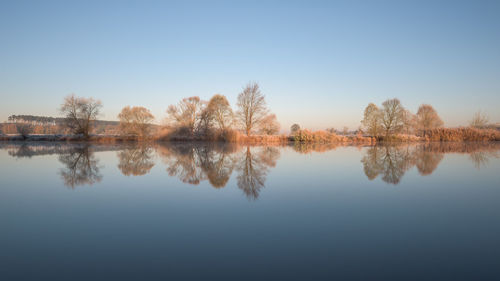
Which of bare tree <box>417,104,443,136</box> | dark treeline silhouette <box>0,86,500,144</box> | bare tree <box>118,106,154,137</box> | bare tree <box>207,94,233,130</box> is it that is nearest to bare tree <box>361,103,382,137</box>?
dark treeline silhouette <box>0,86,500,144</box>

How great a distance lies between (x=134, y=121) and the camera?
29.8 meters

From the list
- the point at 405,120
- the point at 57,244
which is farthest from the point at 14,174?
the point at 405,120

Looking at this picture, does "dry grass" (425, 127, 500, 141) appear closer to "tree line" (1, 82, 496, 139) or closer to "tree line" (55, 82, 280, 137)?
"tree line" (1, 82, 496, 139)

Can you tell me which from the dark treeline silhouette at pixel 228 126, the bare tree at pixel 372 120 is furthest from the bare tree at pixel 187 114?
the bare tree at pixel 372 120

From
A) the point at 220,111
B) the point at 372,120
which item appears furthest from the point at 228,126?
the point at 372,120

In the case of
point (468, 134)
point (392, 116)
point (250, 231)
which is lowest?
point (250, 231)

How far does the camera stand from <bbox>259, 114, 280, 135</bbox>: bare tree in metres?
27.8

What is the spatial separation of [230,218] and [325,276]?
1459 millimetres

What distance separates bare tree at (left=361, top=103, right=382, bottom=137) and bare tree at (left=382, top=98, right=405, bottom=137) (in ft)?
1.84

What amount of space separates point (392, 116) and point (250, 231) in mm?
32196

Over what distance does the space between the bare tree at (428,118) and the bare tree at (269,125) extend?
2172 centimetres

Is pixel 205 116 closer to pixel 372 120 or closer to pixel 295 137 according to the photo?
pixel 295 137

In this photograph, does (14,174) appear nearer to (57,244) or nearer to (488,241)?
(57,244)

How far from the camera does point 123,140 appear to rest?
2878 cm
